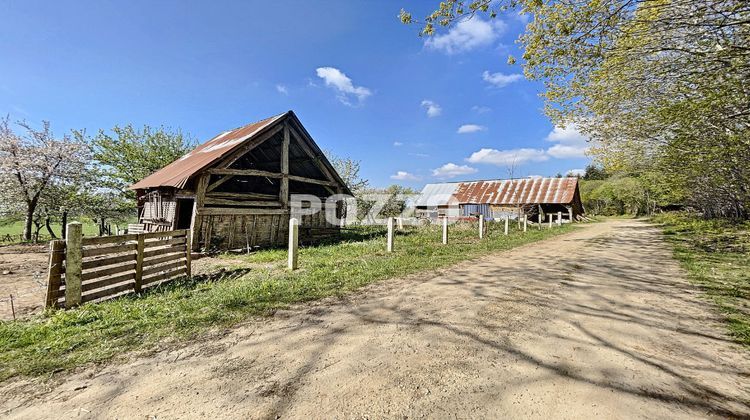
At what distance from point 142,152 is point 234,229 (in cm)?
1628

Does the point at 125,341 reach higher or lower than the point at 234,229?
lower

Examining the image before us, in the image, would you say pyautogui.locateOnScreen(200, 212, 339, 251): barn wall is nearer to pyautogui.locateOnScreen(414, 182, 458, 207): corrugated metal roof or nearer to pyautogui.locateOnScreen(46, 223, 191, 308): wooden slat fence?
pyautogui.locateOnScreen(46, 223, 191, 308): wooden slat fence

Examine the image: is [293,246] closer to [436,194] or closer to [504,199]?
[504,199]

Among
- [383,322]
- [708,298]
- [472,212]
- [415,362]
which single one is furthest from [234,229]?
[472,212]

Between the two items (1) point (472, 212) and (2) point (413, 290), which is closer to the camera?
(2) point (413, 290)

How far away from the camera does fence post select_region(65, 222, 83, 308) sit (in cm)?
492

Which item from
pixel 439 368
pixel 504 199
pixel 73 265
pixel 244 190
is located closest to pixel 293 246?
pixel 73 265

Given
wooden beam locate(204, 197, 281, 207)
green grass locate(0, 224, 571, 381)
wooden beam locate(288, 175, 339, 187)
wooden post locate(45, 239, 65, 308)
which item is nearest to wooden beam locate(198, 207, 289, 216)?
wooden beam locate(204, 197, 281, 207)

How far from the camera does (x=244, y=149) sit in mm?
11867

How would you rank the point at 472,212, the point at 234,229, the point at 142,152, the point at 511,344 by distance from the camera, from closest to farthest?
the point at 511,344
the point at 234,229
the point at 142,152
the point at 472,212

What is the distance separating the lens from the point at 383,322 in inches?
163

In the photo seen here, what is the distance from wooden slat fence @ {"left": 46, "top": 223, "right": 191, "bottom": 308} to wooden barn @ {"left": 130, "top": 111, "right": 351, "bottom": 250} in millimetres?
3693

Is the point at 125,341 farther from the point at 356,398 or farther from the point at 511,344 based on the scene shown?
the point at 511,344

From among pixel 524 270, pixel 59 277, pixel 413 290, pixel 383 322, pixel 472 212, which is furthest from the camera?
pixel 472 212
